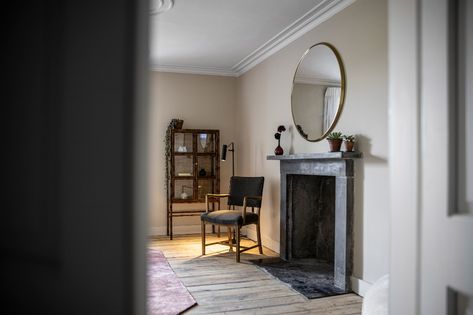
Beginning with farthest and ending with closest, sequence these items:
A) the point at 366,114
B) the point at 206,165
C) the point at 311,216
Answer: the point at 206,165 → the point at 311,216 → the point at 366,114

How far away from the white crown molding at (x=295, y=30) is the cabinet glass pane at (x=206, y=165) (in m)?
1.54

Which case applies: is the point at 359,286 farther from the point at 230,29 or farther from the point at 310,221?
the point at 230,29

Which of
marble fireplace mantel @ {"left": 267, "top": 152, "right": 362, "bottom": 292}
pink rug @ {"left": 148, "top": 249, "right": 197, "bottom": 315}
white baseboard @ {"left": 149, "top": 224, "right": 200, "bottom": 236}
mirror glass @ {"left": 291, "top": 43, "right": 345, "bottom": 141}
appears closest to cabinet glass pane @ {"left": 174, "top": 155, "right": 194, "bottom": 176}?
white baseboard @ {"left": 149, "top": 224, "right": 200, "bottom": 236}

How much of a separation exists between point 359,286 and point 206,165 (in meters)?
3.23

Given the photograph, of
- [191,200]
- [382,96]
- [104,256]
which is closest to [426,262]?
[104,256]

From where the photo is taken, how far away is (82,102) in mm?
379

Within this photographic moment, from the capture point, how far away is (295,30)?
13.6 feet

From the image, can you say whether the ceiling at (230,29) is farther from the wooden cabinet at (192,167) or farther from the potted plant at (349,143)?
the potted plant at (349,143)

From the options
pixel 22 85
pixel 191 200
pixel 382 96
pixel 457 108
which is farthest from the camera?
pixel 191 200

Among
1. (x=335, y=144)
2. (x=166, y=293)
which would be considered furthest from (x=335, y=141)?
(x=166, y=293)

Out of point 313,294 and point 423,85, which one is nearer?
A: point 423,85

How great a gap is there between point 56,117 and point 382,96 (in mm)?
2921

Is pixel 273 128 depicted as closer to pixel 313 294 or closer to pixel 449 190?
pixel 313 294

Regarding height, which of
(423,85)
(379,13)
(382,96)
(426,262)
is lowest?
(426,262)
